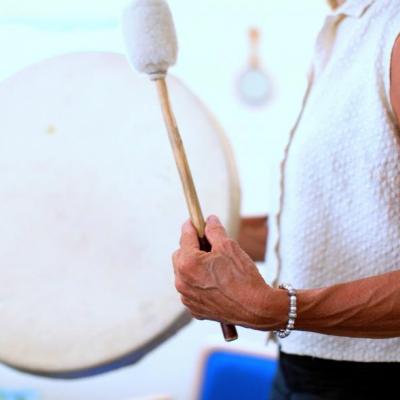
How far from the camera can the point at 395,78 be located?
0.56m

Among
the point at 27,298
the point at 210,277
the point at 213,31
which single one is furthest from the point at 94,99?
the point at 213,31

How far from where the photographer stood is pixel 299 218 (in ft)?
2.29

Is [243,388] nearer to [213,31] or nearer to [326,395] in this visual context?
[326,395]

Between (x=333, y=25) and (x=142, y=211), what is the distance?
1.11 feet

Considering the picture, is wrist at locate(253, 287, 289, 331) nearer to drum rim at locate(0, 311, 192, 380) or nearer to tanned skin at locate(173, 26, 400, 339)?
tanned skin at locate(173, 26, 400, 339)

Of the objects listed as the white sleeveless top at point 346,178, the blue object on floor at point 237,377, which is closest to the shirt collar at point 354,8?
the white sleeveless top at point 346,178

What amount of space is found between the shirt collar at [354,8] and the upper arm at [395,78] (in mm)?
123

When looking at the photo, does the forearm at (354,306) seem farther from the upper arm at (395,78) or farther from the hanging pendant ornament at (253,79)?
the hanging pendant ornament at (253,79)

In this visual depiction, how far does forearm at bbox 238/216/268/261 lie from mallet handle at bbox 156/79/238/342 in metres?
0.30

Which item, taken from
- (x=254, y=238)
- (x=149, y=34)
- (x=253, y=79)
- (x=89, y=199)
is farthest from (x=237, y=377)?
(x=149, y=34)

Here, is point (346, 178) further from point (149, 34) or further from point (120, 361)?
point (120, 361)

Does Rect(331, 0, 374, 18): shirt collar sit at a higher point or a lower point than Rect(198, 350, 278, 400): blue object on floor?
higher

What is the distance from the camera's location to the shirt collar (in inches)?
26.6

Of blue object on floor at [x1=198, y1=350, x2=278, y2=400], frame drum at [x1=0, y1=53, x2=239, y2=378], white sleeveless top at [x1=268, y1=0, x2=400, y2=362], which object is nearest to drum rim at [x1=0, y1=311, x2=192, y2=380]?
frame drum at [x1=0, y1=53, x2=239, y2=378]
